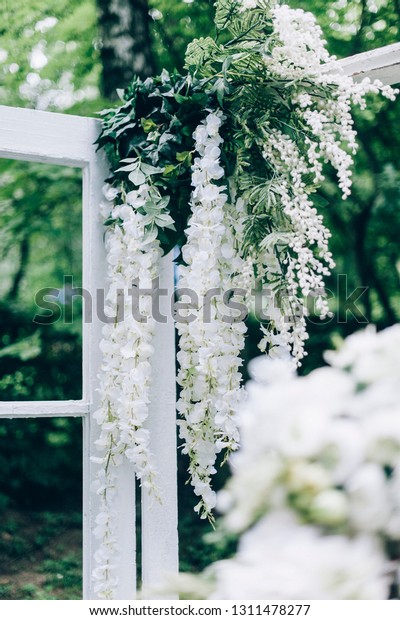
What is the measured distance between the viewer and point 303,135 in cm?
120

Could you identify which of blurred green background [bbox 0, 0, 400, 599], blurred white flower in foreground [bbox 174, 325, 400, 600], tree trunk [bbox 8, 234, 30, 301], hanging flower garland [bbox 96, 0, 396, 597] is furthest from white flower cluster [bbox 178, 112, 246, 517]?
tree trunk [bbox 8, 234, 30, 301]

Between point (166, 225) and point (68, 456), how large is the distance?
8.16ft

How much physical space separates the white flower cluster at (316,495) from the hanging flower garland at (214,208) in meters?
0.75

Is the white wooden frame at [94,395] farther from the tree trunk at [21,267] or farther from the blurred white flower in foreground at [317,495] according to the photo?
the tree trunk at [21,267]

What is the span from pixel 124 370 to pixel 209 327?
19cm

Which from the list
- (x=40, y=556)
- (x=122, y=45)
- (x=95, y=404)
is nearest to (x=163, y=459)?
(x=95, y=404)

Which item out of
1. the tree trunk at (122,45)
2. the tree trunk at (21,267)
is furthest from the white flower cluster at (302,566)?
the tree trunk at (21,267)

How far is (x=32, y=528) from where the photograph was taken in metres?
3.42

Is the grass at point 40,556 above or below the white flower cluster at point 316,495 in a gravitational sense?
below

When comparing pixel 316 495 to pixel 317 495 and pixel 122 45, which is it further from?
pixel 122 45

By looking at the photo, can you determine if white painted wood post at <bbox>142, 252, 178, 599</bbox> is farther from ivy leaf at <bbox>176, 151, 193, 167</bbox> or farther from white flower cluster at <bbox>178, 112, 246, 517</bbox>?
ivy leaf at <bbox>176, 151, 193, 167</bbox>

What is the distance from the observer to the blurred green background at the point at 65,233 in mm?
3254

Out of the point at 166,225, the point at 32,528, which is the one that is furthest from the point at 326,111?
the point at 32,528

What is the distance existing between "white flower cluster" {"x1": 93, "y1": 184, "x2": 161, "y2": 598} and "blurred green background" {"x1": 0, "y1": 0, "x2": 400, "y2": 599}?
6.57 ft
